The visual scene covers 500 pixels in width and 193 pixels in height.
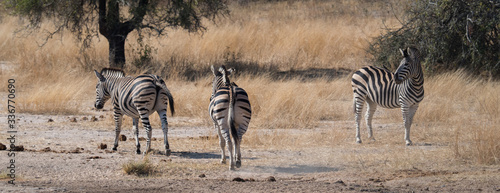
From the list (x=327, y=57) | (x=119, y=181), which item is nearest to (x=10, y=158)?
(x=119, y=181)

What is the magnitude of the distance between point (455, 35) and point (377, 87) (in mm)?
6924

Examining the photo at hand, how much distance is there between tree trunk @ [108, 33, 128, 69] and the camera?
18641 mm

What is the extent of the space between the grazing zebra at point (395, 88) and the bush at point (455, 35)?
562 centimetres

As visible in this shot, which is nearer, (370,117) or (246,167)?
(246,167)

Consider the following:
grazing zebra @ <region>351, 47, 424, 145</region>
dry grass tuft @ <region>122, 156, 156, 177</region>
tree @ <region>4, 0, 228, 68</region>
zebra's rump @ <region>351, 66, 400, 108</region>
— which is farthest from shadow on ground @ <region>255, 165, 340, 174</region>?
tree @ <region>4, 0, 228, 68</region>

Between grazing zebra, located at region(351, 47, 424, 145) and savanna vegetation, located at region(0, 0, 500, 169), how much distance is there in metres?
0.64

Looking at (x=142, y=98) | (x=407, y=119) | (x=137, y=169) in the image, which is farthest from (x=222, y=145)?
(x=407, y=119)

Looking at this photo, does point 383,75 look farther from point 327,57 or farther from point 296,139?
point 327,57

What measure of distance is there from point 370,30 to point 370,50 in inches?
242

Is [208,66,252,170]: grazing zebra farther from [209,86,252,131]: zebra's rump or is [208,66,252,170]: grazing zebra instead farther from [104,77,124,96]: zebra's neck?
[104,77,124,96]: zebra's neck

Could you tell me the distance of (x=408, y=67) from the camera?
10133 millimetres

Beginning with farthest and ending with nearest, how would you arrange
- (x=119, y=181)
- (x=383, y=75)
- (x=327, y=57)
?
1. (x=327, y=57)
2. (x=383, y=75)
3. (x=119, y=181)

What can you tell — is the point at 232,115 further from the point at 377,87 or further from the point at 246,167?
the point at 377,87

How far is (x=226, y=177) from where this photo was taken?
8.03 m
